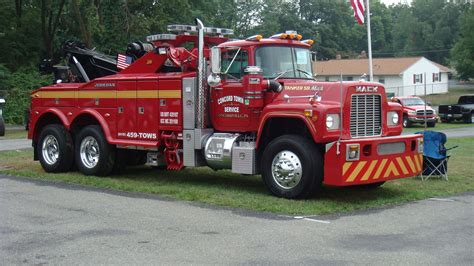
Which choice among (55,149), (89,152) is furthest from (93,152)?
(55,149)

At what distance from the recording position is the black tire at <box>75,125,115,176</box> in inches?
511

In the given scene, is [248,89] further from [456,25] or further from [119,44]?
[456,25]

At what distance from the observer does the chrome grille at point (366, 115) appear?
1020 cm

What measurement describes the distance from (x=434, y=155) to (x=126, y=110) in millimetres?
6002

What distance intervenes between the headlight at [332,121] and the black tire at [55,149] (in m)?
6.45

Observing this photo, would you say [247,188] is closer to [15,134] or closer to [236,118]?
[236,118]

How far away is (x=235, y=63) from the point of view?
1109cm

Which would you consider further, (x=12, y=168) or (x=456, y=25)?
(x=456, y=25)

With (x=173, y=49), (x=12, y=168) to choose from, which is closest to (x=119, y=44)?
(x=12, y=168)

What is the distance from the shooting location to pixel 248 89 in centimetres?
1056

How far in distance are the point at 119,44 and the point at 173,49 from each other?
31030 millimetres

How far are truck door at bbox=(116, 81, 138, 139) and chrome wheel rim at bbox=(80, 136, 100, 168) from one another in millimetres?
802

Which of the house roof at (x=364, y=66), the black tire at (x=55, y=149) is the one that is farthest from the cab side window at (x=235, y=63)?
the house roof at (x=364, y=66)

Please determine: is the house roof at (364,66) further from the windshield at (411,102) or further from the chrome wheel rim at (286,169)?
the chrome wheel rim at (286,169)
